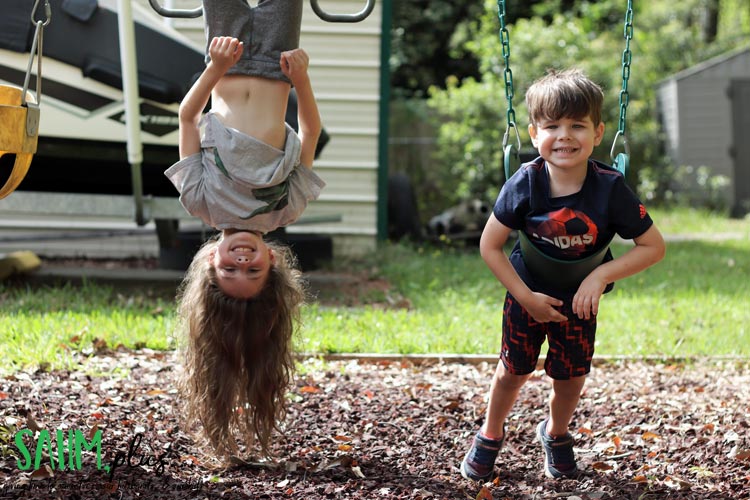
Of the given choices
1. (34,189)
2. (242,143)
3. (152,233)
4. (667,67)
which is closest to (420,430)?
(242,143)

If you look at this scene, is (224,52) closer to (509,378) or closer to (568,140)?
(568,140)

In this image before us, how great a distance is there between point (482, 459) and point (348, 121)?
564 centimetres

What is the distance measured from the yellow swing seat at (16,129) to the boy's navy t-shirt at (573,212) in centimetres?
152

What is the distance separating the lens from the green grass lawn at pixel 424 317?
4.79m

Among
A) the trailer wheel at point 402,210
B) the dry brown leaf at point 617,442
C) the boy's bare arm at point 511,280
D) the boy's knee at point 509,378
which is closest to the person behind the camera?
the boy's bare arm at point 511,280

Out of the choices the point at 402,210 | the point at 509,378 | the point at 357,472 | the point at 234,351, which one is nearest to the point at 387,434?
the point at 357,472

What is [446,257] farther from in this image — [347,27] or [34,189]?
[34,189]

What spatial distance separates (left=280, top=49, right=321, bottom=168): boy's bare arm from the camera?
3037 mm

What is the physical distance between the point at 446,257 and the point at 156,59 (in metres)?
3.36

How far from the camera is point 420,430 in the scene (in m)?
3.69

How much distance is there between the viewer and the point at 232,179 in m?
3.11

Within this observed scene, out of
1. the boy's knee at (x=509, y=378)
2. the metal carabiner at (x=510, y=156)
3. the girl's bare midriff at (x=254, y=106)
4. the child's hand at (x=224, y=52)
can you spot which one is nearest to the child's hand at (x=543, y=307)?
the boy's knee at (x=509, y=378)

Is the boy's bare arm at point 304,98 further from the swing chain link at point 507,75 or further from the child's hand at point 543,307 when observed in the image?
the child's hand at point 543,307

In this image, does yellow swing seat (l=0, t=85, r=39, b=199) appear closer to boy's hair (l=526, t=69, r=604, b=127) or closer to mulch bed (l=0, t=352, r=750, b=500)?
mulch bed (l=0, t=352, r=750, b=500)
